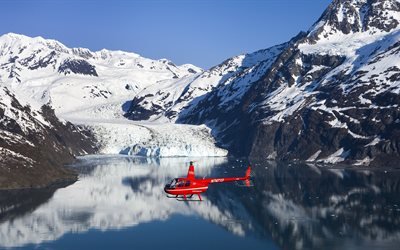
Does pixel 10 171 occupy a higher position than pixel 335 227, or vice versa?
pixel 10 171

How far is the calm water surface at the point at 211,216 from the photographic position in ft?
317

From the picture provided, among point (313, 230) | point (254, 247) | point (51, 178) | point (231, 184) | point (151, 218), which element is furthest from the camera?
point (231, 184)

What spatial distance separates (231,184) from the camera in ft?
568

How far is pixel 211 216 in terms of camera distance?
393 ft

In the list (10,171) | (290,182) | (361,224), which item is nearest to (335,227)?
(361,224)

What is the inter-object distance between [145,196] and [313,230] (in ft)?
169

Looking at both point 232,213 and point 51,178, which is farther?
point 51,178

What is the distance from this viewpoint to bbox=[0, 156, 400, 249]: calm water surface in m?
96.6

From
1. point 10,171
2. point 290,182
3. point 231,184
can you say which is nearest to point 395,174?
point 290,182

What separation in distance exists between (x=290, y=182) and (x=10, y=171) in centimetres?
7532

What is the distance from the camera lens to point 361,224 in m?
109

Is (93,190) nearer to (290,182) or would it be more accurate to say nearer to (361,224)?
(290,182)

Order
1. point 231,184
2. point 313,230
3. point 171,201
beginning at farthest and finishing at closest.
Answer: point 231,184 < point 171,201 < point 313,230

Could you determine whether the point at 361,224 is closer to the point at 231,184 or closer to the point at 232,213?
the point at 232,213
